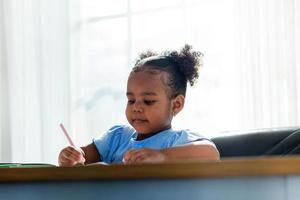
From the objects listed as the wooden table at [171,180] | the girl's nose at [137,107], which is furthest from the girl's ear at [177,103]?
the wooden table at [171,180]

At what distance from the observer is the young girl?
5.11 ft

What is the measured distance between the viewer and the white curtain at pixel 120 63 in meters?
2.76

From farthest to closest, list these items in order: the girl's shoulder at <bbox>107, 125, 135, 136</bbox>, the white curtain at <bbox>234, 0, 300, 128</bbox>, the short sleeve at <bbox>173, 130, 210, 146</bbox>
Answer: the white curtain at <bbox>234, 0, 300, 128</bbox>, the girl's shoulder at <bbox>107, 125, 135, 136</bbox>, the short sleeve at <bbox>173, 130, 210, 146</bbox>

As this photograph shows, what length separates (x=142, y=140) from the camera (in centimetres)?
161

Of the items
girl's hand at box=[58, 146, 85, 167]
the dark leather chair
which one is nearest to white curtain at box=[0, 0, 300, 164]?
the dark leather chair

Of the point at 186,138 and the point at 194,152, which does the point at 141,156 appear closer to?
the point at 194,152

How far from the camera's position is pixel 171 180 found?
629 millimetres

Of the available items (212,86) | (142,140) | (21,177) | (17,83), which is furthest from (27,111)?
(21,177)

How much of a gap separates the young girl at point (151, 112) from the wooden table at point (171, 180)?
803 millimetres

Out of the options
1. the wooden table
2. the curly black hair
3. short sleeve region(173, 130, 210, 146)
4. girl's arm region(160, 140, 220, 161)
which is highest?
the curly black hair

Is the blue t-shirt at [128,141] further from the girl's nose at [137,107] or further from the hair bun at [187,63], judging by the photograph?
the hair bun at [187,63]

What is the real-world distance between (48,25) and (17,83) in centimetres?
42

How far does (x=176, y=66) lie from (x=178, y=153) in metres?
0.45

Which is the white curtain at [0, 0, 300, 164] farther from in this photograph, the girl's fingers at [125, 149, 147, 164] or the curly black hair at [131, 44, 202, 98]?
the girl's fingers at [125, 149, 147, 164]
